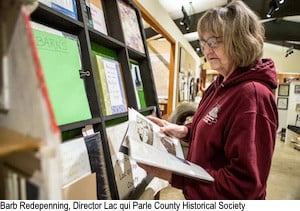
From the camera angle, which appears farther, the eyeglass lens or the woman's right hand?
the woman's right hand

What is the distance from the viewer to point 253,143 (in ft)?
3.14

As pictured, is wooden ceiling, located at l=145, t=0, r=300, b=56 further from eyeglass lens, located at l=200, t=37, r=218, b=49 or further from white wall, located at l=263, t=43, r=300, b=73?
eyeglass lens, located at l=200, t=37, r=218, b=49

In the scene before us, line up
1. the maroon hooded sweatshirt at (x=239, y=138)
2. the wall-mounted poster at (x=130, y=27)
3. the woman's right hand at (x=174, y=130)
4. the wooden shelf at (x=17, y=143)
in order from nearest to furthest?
the wooden shelf at (x=17, y=143)
the maroon hooded sweatshirt at (x=239, y=138)
the woman's right hand at (x=174, y=130)
the wall-mounted poster at (x=130, y=27)

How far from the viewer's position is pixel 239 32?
1.08 m

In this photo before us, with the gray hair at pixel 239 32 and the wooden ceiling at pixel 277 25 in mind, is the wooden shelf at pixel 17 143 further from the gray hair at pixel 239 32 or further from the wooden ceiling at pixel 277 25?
the wooden ceiling at pixel 277 25

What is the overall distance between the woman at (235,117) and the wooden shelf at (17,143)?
74 cm

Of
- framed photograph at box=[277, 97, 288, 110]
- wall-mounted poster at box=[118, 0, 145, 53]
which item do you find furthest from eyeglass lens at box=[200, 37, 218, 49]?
framed photograph at box=[277, 97, 288, 110]

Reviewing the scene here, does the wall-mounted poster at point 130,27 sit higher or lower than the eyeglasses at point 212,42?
higher

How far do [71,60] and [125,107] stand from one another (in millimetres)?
545

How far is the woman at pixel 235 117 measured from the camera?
38.1 inches

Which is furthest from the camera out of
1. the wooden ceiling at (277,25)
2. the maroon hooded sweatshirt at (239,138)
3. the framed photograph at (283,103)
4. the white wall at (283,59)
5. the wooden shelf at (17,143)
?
the white wall at (283,59)

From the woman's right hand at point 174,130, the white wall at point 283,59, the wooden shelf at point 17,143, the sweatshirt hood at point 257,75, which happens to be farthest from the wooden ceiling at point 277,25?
the wooden shelf at point 17,143

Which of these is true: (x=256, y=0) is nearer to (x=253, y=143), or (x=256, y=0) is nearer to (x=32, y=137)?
(x=253, y=143)

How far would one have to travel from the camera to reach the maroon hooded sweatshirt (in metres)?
0.96
